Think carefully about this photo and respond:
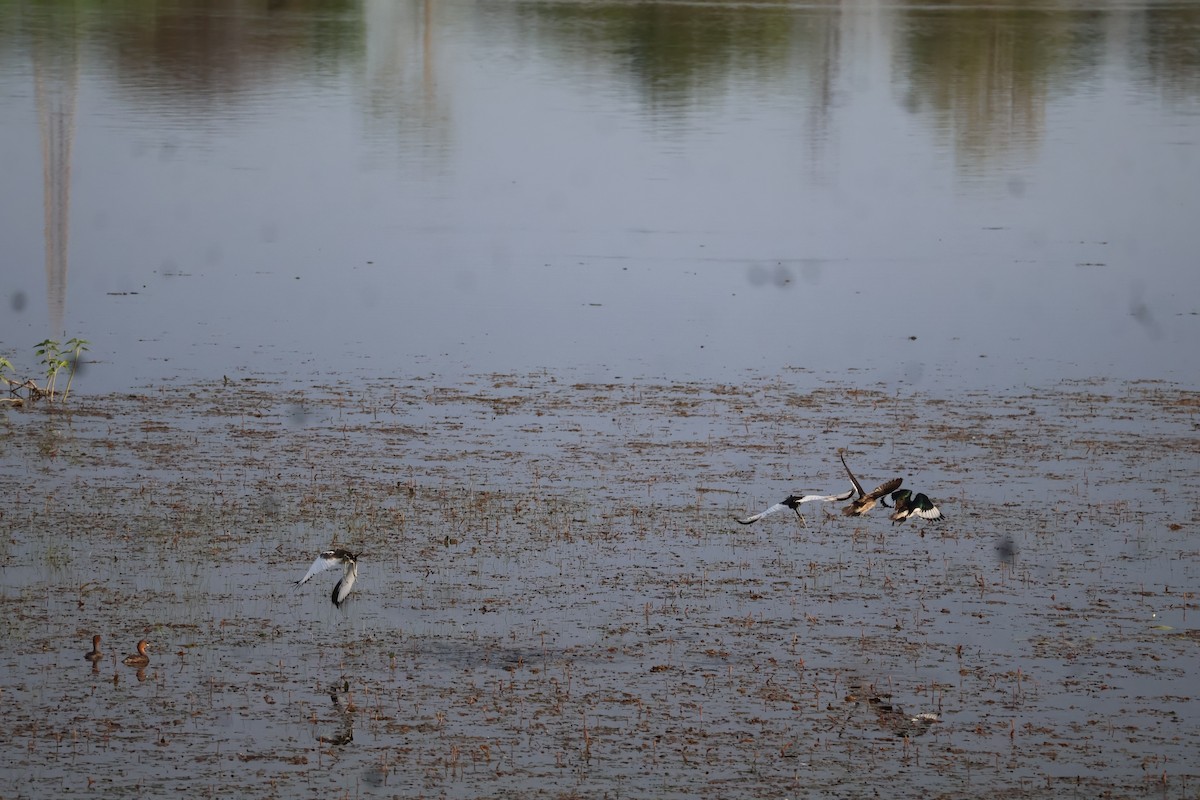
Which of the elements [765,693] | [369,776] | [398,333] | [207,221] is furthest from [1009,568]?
[207,221]

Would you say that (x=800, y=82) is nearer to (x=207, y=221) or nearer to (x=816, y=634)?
(x=207, y=221)

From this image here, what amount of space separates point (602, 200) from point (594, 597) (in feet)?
58.2

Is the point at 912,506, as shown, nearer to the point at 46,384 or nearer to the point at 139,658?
the point at 139,658

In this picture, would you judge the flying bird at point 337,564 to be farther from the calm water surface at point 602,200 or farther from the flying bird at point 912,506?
the calm water surface at point 602,200

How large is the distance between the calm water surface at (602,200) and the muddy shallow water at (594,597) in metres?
2.63

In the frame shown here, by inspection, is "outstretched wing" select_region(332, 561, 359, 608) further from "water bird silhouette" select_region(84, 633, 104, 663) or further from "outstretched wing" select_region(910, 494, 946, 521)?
"outstretched wing" select_region(910, 494, 946, 521)

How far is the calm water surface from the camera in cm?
1966

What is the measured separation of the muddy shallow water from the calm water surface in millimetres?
2635

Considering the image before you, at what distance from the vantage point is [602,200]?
28719 mm

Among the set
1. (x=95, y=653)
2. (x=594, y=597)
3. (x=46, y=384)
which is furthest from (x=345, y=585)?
(x=46, y=384)

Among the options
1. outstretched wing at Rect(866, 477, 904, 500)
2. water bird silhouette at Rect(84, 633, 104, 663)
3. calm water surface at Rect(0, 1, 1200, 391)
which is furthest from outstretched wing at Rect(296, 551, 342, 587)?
calm water surface at Rect(0, 1, 1200, 391)

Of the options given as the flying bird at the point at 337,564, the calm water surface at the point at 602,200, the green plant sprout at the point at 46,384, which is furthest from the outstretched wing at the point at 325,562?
the calm water surface at the point at 602,200

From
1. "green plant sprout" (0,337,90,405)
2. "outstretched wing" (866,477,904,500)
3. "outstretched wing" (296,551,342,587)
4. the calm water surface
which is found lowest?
the calm water surface

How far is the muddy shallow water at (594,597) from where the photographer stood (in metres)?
9.10
